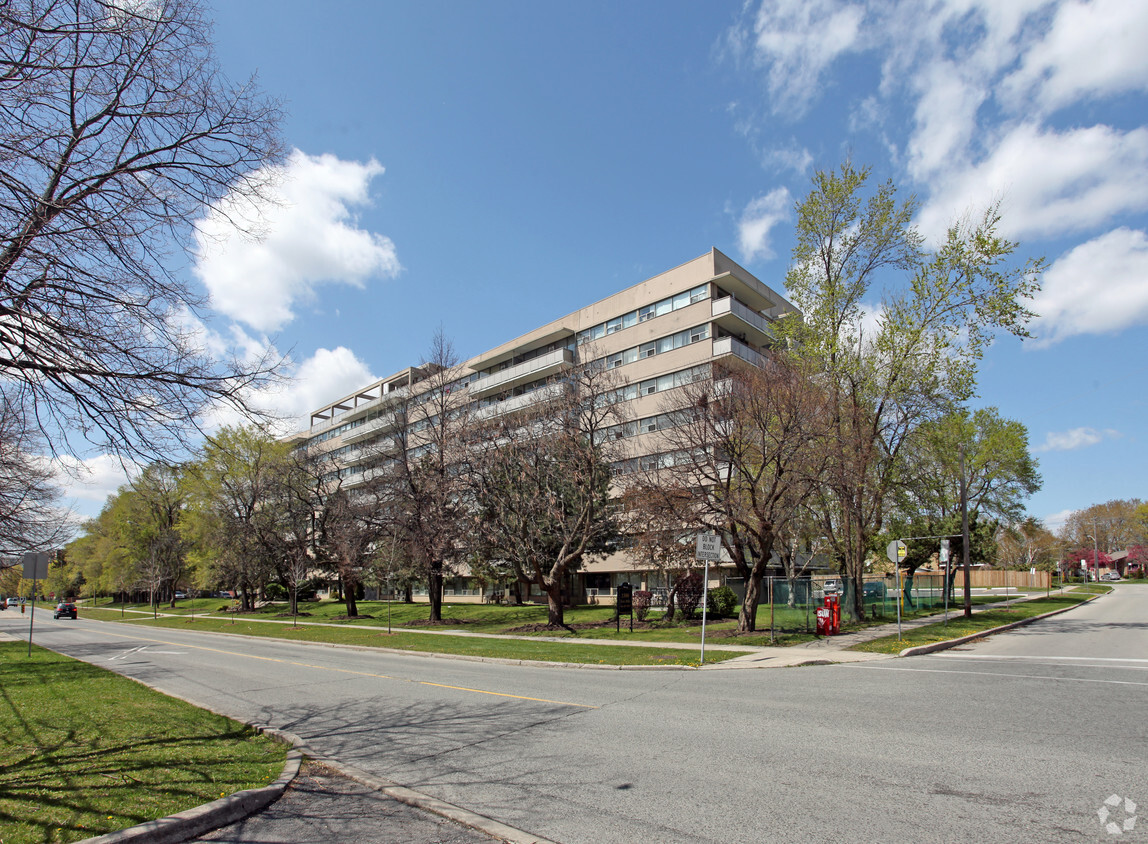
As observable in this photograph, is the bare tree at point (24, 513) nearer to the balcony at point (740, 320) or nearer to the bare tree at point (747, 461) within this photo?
the bare tree at point (747, 461)

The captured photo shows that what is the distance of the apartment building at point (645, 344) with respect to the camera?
131 ft

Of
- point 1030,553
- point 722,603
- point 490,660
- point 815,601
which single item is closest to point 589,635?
point 490,660

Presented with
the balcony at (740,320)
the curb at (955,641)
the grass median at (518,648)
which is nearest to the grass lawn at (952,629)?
the curb at (955,641)

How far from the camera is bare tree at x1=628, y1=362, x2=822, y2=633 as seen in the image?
66.5 feet

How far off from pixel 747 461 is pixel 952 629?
30.1ft

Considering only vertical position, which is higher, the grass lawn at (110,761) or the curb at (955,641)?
the grass lawn at (110,761)

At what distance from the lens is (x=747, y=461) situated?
76.1ft

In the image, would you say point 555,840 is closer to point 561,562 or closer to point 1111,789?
point 1111,789

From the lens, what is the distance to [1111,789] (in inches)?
215

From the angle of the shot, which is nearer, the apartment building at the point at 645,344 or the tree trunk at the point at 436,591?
the tree trunk at the point at 436,591

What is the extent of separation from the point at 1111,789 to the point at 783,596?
17.1 meters

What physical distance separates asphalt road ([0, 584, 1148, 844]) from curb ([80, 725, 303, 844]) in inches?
48.3

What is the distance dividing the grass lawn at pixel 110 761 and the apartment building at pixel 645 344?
85.8 feet

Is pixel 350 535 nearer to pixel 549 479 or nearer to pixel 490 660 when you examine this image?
pixel 549 479
